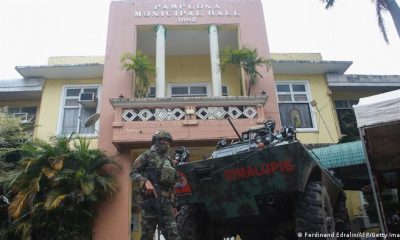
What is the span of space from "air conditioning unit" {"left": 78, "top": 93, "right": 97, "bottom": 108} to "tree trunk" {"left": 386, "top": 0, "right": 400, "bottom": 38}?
945cm

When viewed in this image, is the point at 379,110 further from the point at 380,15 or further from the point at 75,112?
the point at 75,112

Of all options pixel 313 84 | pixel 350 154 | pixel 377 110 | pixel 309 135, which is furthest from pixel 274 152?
pixel 313 84

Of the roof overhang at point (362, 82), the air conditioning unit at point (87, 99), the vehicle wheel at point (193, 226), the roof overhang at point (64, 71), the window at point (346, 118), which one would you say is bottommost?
the vehicle wheel at point (193, 226)

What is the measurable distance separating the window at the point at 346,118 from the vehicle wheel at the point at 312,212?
621 centimetres

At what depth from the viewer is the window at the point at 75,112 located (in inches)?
468

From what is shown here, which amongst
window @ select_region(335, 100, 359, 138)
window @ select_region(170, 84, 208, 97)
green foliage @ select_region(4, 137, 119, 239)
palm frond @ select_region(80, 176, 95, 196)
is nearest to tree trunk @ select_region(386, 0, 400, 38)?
window @ select_region(335, 100, 359, 138)

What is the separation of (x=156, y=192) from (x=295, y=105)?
8922mm

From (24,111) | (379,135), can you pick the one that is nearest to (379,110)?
(379,135)

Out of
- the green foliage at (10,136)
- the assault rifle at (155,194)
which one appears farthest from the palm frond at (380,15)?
the green foliage at (10,136)

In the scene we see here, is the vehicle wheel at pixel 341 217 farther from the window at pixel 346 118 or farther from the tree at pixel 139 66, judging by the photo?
A: the tree at pixel 139 66

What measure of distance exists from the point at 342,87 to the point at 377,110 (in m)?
7.63

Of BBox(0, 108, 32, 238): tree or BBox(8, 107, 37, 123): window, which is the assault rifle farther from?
BBox(8, 107, 37, 123): window

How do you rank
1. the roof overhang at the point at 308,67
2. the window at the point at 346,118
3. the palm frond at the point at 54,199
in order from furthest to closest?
the roof overhang at the point at 308,67
the window at the point at 346,118
the palm frond at the point at 54,199

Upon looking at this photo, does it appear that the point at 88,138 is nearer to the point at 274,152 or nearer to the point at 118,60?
the point at 118,60
